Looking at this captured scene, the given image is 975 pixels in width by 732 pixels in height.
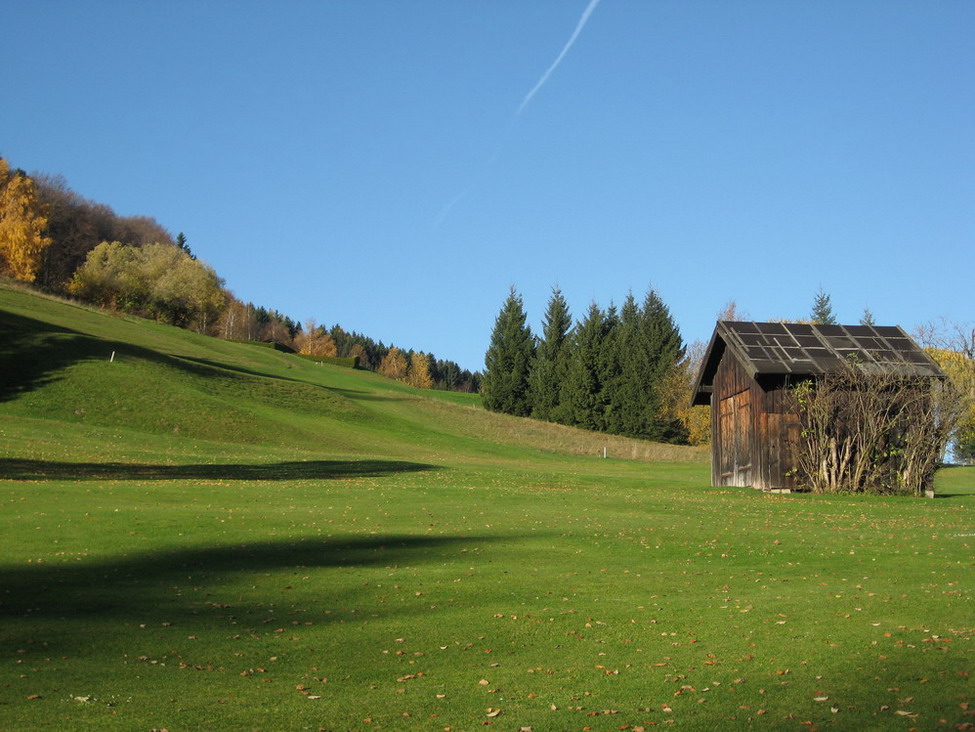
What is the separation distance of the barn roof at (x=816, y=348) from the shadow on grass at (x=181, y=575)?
17971mm

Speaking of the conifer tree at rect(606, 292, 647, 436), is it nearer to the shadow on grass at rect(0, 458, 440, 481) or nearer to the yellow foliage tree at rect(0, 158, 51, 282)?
the shadow on grass at rect(0, 458, 440, 481)

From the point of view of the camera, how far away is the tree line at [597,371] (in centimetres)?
8506

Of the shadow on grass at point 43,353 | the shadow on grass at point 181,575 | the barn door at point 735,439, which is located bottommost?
the shadow on grass at point 181,575

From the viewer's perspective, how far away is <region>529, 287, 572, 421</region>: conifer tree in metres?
90.9

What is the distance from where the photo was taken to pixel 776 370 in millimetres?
31609

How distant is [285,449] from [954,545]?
118 ft

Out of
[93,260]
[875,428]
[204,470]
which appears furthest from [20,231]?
[875,428]

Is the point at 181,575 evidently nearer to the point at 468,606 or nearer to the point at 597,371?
the point at 468,606

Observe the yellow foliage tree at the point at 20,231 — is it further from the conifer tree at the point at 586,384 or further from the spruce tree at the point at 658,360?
the spruce tree at the point at 658,360

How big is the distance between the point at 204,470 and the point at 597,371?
5850 cm

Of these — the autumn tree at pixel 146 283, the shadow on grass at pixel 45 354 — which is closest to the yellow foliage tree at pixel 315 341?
the autumn tree at pixel 146 283

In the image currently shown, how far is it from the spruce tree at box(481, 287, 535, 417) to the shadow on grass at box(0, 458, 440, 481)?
54.8m

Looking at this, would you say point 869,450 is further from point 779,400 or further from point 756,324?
point 756,324

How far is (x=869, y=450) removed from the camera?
102ft
